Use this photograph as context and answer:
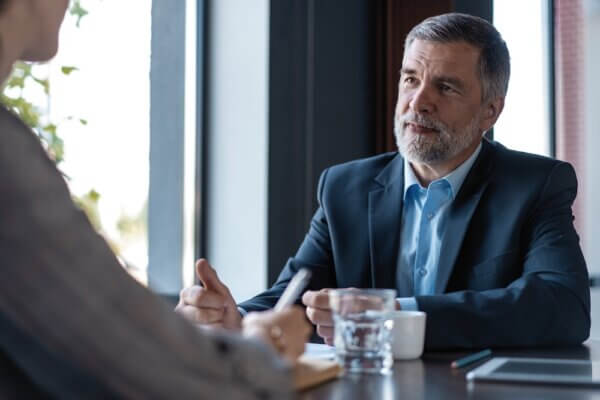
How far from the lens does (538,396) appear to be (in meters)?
1.13

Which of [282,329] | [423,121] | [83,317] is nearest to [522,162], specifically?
[423,121]

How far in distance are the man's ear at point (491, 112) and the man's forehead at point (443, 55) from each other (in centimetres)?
18

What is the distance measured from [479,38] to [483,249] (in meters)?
0.67

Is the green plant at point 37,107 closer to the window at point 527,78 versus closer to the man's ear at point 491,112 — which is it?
the man's ear at point 491,112

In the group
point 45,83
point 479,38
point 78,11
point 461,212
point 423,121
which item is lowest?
point 461,212

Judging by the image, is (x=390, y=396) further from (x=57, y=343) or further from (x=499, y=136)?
(x=499, y=136)

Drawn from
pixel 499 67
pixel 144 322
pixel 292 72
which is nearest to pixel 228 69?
pixel 292 72

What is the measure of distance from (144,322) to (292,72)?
8.87 ft

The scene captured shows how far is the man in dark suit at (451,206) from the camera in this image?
6.84ft

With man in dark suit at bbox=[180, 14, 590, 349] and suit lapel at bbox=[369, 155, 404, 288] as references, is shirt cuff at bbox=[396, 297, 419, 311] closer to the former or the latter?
man in dark suit at bbox=[180, 14, 590, 349]

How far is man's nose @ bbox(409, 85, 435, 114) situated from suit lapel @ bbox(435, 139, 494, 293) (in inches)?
8.1

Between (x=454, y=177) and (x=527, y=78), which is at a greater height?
(x=527, y=78)

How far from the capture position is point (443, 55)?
245 centimetres

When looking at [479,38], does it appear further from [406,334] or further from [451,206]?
[406,334]
